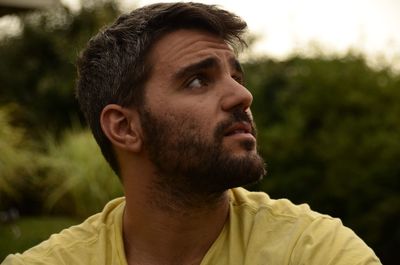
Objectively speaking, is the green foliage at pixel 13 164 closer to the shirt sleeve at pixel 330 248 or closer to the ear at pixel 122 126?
the ear at pixel 122 126

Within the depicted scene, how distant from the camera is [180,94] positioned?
3.04 meters

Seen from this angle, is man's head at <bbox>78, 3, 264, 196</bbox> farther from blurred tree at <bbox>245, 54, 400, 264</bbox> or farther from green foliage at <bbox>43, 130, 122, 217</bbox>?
green foliage at <bbox>43, 130, 122, 217</bbox>

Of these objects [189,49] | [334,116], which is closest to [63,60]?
[334,116]

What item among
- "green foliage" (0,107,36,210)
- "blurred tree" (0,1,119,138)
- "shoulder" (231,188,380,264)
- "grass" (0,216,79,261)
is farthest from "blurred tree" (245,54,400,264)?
"blurred tree" (0,1,119,138)

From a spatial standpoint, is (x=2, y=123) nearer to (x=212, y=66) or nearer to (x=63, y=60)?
(x=63, y=60)

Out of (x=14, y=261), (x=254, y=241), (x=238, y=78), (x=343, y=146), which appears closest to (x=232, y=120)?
(x=238, y=78)

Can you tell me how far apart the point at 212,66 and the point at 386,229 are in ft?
16.9

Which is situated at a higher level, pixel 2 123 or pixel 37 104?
pixel 2 123

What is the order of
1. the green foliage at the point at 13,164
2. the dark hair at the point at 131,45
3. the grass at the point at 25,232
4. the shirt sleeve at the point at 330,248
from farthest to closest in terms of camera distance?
the green foliage at the point at 13,164
the grass at the point at 25,232
the dark hair at the point at 131,45
the shirt sleeve at the point at 330,248

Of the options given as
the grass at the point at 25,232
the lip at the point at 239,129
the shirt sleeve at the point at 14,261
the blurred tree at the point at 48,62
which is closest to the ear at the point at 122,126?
the lip at the point at 239,129

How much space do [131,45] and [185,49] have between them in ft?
0.78

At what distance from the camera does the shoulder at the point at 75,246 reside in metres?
3.02

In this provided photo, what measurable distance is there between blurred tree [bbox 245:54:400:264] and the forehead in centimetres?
496

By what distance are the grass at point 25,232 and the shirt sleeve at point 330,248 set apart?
4604 millimetres
